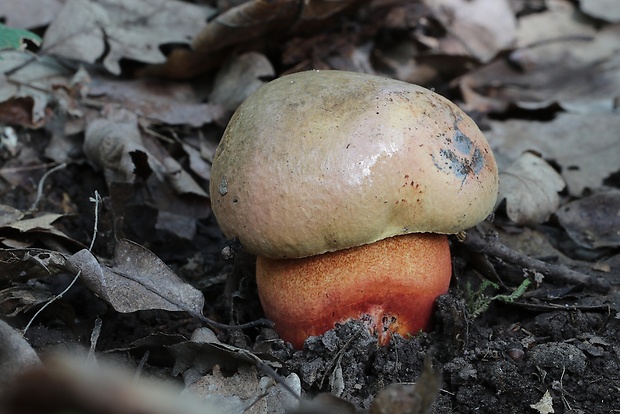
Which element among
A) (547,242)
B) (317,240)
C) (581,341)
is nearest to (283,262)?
(317,240)

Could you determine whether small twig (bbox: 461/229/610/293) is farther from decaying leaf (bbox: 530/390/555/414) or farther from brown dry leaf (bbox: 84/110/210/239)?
brown dry leaf (bbox: 84/110/210/239)

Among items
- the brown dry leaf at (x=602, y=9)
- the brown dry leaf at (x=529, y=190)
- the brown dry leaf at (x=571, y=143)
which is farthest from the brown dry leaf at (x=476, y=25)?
the brown dry leaf at (x=529, y=190)

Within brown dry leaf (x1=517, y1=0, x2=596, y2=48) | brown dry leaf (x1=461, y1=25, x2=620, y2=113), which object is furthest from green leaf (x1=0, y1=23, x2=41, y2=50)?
brown dry leaf (x1=517, y1=0, x2=596, y2=48)

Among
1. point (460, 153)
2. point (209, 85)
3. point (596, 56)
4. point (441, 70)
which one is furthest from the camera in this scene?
point (596, 56)

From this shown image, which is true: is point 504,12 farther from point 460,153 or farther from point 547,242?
point 460,153

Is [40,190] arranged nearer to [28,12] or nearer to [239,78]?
[239,78]

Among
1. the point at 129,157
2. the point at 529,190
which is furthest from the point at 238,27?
the point at 529,190

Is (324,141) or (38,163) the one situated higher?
(324,141)
